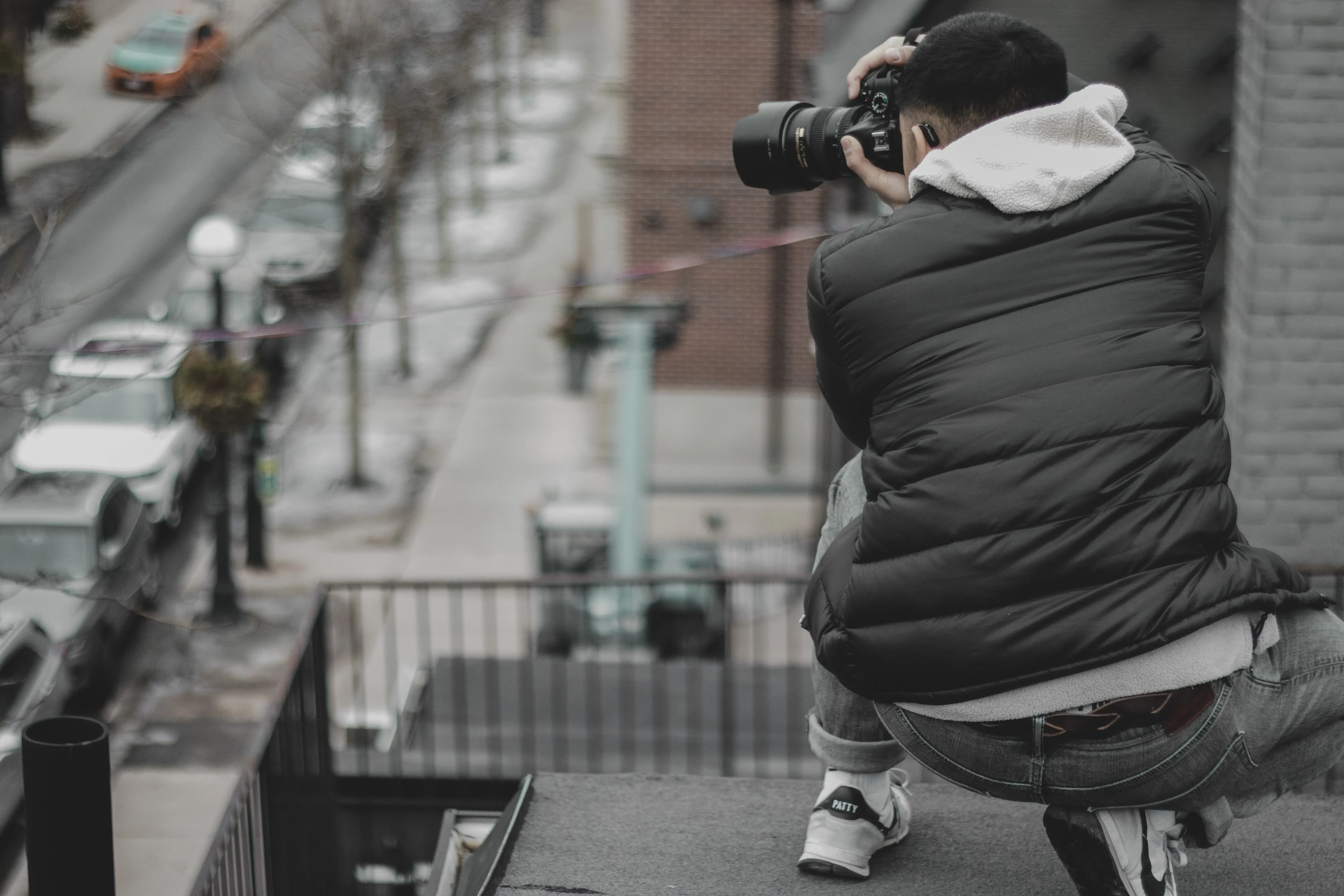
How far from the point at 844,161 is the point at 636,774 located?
173 cm

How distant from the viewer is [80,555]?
12844 millimetres

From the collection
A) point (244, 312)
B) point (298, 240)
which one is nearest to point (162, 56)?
point (298, 240)

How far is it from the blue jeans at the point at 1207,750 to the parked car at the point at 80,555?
9.75 metres

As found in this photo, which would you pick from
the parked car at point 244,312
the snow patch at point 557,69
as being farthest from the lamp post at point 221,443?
the snow patch at point 557,69

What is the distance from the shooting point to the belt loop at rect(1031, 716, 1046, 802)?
2.41m

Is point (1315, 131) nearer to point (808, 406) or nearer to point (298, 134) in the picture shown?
point (808, 406)

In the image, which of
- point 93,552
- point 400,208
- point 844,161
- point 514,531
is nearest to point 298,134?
point 400,208

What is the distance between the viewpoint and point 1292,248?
5.38 meters

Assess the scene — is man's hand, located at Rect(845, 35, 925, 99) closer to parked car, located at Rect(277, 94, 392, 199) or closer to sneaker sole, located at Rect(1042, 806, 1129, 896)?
sneaker sole, located at Rect(1042, 806, 1129, 896)

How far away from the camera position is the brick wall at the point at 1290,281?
5297mm

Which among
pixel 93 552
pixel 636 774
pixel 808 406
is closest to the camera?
pixel 636 774

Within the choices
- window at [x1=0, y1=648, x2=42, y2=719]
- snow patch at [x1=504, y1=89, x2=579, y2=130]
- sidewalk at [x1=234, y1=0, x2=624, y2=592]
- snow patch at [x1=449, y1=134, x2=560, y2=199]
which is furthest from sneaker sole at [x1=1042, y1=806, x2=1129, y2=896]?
snow patch at [x1=504, y1=89, x2=579, y2=130]

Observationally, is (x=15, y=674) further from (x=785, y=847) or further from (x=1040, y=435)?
(x=1040, y=435)

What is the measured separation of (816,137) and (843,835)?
4.54 feet
